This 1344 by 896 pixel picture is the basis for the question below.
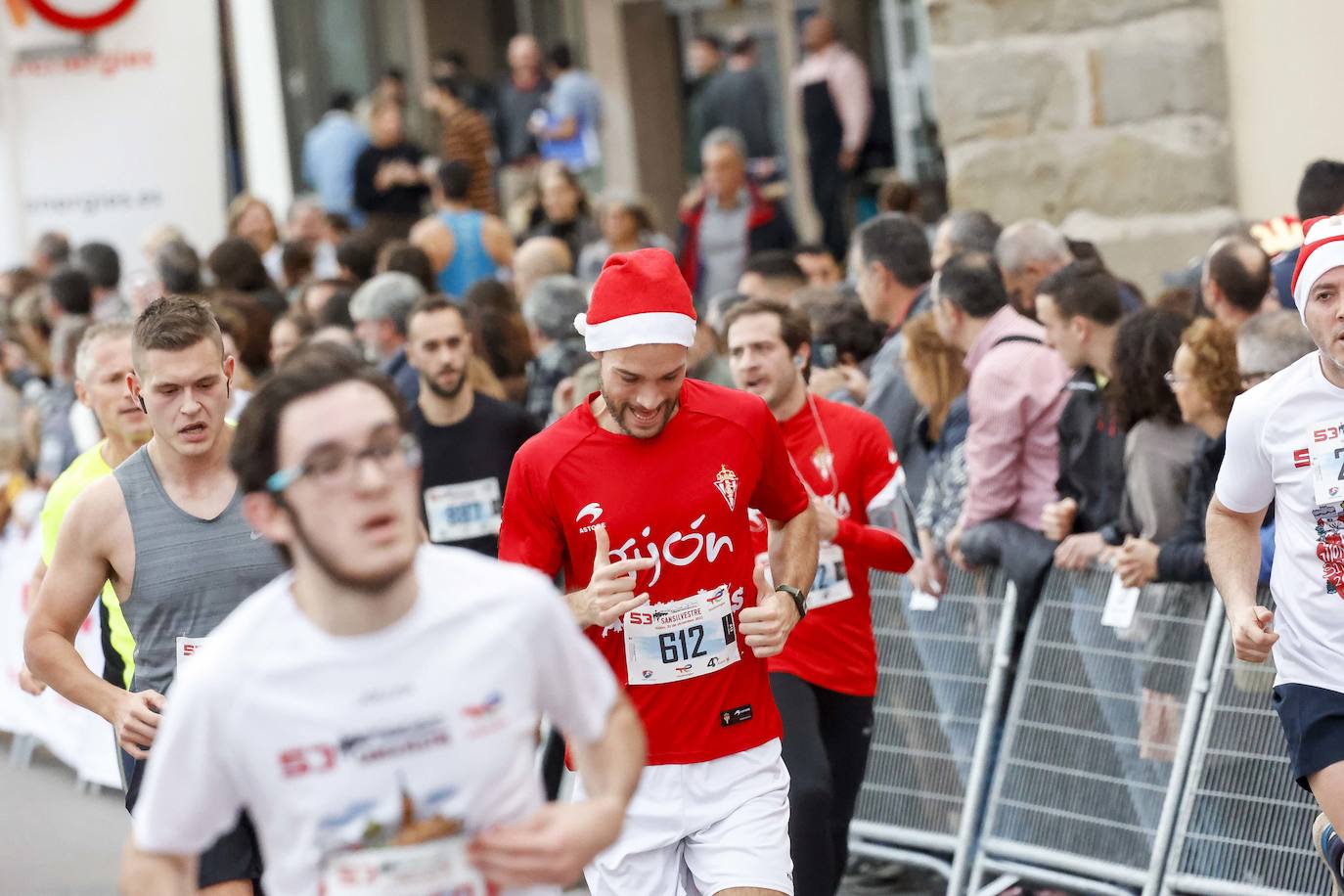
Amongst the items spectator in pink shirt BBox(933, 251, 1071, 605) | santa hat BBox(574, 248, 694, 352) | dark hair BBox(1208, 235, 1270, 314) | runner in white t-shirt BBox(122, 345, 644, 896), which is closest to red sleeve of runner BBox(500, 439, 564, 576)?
santa hat BBox(574, 248, 694, 352)

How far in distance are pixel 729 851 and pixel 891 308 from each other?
13.1 feet

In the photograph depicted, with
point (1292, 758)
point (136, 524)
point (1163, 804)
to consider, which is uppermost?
point (136, 524)

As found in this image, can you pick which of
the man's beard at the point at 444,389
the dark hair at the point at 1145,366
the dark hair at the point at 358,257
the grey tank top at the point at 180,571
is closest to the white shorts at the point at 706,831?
the grey tank top at the point at 180,571

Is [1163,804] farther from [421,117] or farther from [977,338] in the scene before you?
[421,117]

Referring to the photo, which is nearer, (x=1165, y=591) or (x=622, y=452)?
(x=622, y=452)

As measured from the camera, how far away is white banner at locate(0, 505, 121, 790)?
10.4 m

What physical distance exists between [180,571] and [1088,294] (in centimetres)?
334

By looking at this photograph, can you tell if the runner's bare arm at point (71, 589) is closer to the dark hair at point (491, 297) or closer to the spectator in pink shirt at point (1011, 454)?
the spectator in pink shirt at point (1011, 454)

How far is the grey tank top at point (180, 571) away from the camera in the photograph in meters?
5.17

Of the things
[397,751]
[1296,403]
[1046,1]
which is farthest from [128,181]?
[397,751]

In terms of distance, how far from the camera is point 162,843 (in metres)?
3.34

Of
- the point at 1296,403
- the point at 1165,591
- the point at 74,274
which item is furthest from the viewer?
the point at 74,274

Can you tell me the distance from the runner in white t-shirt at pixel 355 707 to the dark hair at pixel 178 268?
8.69m

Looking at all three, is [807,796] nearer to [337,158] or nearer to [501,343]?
[501,343]
